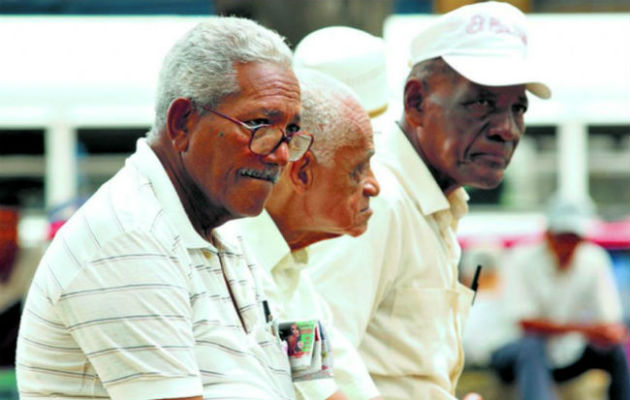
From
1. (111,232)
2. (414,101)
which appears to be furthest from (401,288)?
(111,232)

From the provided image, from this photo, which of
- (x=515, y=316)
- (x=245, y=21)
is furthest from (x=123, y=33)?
(x=245, y=21)

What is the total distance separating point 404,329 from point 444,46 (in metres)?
0.82

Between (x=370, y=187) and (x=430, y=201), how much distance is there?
442 millimetres

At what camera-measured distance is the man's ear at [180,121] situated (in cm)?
228

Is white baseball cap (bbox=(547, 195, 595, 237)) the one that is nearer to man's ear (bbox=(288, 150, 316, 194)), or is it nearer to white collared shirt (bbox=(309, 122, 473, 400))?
white collared shirt (bbox=(309, 122, 473, 400))

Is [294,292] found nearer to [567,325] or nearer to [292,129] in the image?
[292,129]

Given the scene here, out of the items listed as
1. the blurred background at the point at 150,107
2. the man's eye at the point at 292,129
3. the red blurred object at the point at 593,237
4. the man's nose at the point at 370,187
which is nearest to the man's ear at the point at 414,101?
the man's nose at the point at 370,187

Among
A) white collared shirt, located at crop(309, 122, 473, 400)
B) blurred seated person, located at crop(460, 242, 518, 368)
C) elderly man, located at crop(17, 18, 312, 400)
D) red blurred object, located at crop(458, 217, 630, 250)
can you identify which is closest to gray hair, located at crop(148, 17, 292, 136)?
elderly man, located at crop(17, 18, 312, 400)

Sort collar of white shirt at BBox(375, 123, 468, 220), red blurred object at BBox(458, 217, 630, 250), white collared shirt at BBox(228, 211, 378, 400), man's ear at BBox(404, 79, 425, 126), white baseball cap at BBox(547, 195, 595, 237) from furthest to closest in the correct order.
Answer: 1. red blurred object at BBox(458, 217, 630, 250)
2. white baseball cap at BBox(547, 195, 595, 237)
3. man's ear at BBox(404, 79, 425, 126)
4. collar of white shirt at BBox(375, 123, 468, 220)
5. white collared shirt at BBox(228, 211, 378, 400)

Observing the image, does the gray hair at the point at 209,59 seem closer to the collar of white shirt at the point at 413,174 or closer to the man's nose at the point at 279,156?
the man's nose at the point at 279,156

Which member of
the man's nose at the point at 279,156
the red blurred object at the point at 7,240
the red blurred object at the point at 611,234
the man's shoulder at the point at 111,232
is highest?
the man's nose at the point at 279,156

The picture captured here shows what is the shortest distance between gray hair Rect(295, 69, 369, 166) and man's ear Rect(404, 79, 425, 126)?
65cm

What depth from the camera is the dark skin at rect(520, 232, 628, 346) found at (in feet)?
26.5

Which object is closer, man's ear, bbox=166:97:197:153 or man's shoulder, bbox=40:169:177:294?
man's shoulder, bbox=40:169:177:294
